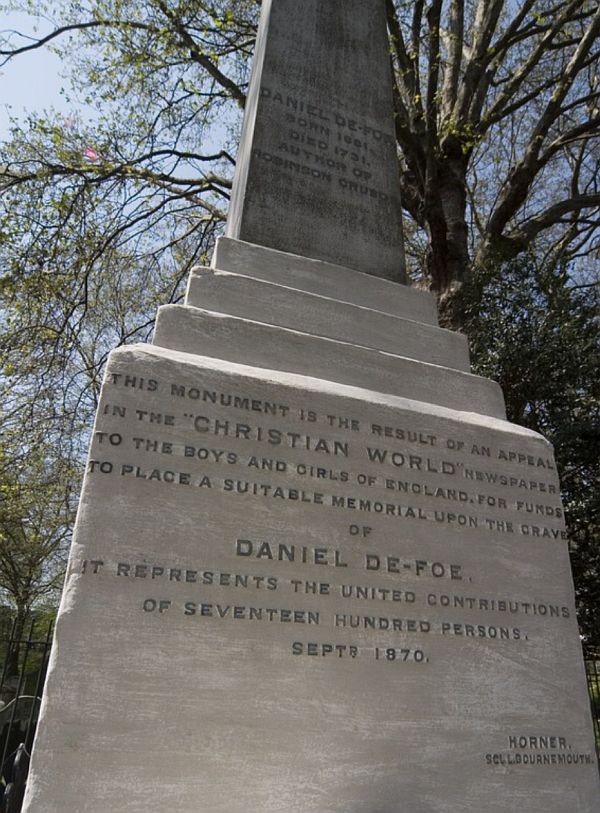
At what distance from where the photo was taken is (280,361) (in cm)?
392

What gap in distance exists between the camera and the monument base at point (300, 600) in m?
2.74

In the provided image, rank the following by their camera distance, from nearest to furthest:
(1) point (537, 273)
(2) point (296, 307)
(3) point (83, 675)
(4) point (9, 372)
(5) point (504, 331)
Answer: (3) point (83, 675) → (2) point (296, 307) → (5) point (504, 331) → (1) point (537, 273) → (4) point (9, 372)

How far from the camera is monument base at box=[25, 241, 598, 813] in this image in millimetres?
2744

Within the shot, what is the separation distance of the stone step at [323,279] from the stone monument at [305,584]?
23mm

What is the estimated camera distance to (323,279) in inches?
184

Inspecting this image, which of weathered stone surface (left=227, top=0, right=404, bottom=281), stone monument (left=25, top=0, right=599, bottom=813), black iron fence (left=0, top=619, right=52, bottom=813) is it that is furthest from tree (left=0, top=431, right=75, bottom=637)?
stone monument (left=25, top=0, right=599, bottom=813)

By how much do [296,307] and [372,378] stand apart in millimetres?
675

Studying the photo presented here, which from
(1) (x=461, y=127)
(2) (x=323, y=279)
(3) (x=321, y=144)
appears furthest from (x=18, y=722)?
(1) (x=461, y=127)

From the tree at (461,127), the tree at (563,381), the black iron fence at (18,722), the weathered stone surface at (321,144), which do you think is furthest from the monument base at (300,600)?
the tree at (461,127)

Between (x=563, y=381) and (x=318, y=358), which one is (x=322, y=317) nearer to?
(x=318, y=358)

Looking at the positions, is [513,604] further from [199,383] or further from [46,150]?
[46,150]

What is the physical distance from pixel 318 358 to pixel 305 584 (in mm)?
1416

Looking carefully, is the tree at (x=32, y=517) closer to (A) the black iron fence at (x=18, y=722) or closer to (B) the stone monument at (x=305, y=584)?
(A) the black iron fence at (x=18, y=722)

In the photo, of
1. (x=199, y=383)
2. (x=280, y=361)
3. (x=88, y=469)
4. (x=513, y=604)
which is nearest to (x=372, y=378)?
(x=280, y=361)
